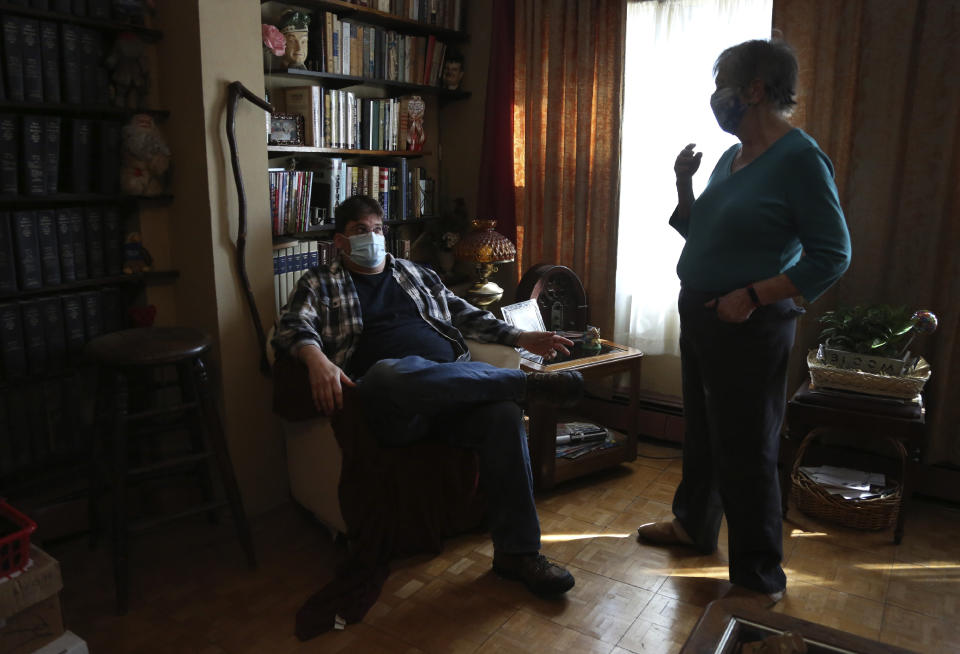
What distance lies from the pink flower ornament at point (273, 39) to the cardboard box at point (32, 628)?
5.85 ft

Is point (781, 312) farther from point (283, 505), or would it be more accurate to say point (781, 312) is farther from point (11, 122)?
point (11, 122)

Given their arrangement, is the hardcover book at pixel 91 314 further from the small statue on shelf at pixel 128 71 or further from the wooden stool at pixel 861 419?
the wooden stool at pixel 861 419

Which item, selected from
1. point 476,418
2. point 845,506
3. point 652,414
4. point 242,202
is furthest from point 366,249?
point 845,506

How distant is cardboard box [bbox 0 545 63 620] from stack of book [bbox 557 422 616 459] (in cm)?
159

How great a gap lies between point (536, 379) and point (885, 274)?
1.39m

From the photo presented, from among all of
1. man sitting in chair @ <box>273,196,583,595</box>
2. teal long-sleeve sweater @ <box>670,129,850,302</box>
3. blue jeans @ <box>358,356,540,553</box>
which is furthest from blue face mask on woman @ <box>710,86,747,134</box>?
blue jeans @ <box>358,356,540,553</box>

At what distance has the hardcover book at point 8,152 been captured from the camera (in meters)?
2.01

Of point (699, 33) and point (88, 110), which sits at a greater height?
point (699, 33)

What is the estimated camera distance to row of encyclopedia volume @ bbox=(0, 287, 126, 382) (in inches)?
82.4

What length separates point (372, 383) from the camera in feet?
6.50

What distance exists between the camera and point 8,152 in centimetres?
202

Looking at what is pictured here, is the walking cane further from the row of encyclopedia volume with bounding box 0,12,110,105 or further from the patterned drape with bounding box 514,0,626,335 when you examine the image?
the patterned drape with bounding box 514,0,626,335

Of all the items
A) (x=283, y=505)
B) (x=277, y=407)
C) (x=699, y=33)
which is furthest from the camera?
(x=699, y=33)

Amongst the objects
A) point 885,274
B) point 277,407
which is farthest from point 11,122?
point 885,274
